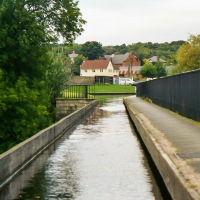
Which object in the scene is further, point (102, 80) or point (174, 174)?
point (102, 80)

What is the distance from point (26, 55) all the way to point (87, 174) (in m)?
18.0

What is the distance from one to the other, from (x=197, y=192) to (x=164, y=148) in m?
5.12

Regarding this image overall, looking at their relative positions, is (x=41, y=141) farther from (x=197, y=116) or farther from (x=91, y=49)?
(x=91, y=49)

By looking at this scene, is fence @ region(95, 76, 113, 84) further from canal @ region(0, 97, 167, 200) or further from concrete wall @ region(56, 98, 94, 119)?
canal @ region(0, 97, 167, 200)

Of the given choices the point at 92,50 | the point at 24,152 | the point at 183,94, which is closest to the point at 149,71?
the point at 92,50

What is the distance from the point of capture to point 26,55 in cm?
2888

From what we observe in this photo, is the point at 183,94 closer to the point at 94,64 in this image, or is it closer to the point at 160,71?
the point at 160,71

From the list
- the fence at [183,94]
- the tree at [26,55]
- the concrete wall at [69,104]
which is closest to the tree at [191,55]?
the concrete wall at [69,104]

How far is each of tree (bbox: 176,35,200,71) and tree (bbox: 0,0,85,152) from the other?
65870mm

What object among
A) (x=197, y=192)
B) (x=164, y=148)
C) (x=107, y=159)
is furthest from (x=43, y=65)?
(x=197, y=192)

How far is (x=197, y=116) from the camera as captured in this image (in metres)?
20.6

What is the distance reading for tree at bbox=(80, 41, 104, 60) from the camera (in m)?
182

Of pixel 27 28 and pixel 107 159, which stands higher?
pixel 27 28

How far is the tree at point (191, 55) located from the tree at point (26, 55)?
65870 mm
